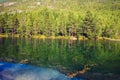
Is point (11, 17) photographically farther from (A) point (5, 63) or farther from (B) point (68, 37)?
(A) point (5, 63)

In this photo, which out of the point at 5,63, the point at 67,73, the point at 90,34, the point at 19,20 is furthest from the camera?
the point at 19,20

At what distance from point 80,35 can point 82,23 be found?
23.3ft

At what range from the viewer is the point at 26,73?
41156 mm

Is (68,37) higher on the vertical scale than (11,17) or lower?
lower

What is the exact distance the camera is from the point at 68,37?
463 ft

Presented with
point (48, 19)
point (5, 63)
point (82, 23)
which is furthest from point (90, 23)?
point (5, 63)

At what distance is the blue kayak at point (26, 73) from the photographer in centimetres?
3838

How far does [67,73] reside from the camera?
43.8 m

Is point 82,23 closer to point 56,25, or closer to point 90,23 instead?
point 90,23

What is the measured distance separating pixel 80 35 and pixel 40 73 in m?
103

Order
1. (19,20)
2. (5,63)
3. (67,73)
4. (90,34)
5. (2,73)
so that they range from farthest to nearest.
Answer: (19,20)
(90,34)
(5,63)
(67,73)
(2,73)

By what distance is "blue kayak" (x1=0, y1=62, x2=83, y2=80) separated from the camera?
38384mm

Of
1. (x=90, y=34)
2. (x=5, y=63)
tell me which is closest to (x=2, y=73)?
(x=5, y=63)

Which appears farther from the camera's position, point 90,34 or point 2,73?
point 90,34
